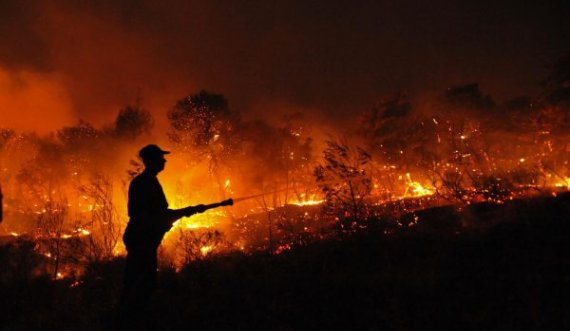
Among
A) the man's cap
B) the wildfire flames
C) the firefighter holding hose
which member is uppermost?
the wildfire flames

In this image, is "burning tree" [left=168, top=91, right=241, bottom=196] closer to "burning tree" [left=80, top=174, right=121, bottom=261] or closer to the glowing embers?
"burning tree" [left=80, top=174, right=121, bottom=261]

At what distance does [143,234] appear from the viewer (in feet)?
17.4

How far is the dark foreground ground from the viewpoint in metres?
4.99

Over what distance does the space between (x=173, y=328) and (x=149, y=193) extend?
217cm

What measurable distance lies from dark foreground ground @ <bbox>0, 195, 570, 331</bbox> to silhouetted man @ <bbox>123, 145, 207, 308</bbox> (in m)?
0.68

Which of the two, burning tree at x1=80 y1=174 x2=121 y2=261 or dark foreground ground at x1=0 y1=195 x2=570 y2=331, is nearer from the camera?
dark foreground ground at x1=0 y1=195 x2=570 y2=331

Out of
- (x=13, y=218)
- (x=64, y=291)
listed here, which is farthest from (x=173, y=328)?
(x=13, y=218)


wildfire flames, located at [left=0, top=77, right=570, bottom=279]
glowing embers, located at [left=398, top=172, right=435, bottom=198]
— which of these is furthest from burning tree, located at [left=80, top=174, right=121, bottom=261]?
glowing embers, located at [left=398, top=172, right=435, bottom=198]

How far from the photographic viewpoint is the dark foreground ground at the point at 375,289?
4992 millimetres

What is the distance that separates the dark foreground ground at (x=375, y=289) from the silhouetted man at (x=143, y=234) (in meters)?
0.68

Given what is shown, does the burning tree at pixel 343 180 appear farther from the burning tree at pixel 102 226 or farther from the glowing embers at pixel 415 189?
the glowing embers at pixel 415 189

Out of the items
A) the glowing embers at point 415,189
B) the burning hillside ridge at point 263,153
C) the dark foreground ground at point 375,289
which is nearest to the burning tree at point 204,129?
the burning hillside ridge at point 263,153

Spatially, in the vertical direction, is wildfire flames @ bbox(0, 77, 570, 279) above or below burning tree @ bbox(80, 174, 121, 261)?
above

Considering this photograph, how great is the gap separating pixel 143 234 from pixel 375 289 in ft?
12.2
